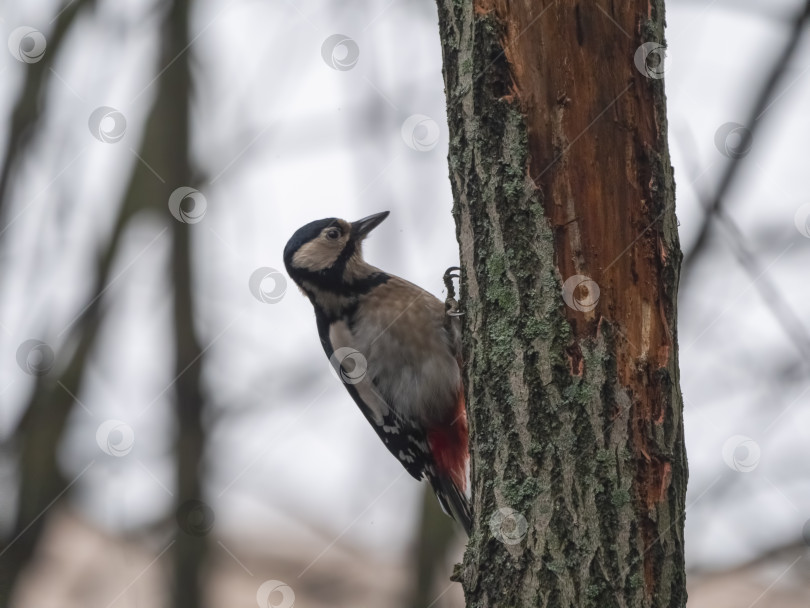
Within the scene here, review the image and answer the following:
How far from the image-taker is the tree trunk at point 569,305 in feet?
5.99

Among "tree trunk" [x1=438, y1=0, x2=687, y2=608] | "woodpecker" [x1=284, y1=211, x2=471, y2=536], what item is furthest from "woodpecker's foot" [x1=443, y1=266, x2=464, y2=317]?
"tree trunk" [x1=438, y1=0, x2=687, y2=608]

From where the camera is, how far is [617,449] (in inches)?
73.4

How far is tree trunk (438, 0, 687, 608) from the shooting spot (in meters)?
1.83

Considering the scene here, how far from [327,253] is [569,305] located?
1.93 meters

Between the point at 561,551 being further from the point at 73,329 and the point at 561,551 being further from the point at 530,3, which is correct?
the point at 73,329

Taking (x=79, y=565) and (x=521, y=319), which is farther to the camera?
(x=79, y=565)

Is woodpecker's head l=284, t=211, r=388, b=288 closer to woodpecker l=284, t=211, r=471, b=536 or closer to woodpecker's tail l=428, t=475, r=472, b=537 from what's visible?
woodpecker l=284, t=211, r=471, b=536

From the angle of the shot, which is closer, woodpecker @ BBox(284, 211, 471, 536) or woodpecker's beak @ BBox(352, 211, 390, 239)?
woodpecker @ BBox(284, 211, 471, 536)

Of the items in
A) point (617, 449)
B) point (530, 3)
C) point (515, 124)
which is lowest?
point (617, 449)

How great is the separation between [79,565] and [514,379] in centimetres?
481

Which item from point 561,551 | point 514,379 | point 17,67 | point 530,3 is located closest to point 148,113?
point 17,67

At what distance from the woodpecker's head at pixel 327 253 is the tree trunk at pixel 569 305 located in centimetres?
161

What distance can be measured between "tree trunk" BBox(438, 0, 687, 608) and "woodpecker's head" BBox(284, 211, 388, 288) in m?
1.61

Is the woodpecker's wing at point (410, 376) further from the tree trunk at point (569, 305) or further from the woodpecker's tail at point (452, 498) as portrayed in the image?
the tree trunk at point (569, 305)
